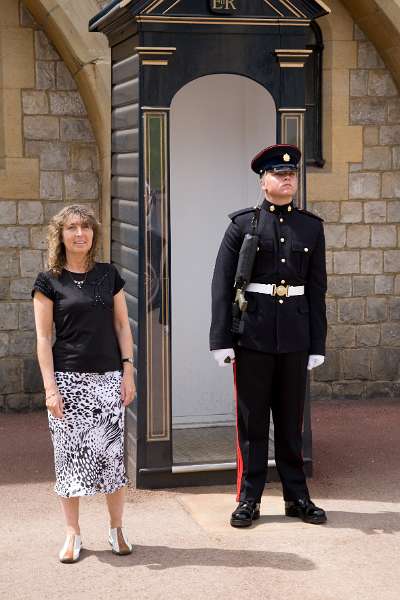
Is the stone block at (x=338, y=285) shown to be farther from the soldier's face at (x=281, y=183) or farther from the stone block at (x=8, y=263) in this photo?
the soldier's face at (x=281, y=183)

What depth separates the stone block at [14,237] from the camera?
24.8ft

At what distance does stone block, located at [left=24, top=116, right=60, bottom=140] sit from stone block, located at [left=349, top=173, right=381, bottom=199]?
83.6 inches

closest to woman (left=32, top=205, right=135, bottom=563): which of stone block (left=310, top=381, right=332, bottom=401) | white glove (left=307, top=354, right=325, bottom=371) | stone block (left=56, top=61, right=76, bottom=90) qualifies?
white glove (left=307, top=354, right=325, bottom=371)

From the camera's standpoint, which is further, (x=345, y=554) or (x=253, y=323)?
(x=253, y=323)

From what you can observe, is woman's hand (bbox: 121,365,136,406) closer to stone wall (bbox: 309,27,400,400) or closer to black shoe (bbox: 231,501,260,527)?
black shoe (bbox: 231,501,260,527)

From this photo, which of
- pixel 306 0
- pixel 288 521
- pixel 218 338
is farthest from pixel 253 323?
pixel 306 0

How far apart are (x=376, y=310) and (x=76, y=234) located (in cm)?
417

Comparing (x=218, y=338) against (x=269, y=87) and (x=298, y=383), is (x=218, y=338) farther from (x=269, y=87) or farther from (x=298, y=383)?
(x=269, y=87)

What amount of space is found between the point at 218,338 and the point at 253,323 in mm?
167

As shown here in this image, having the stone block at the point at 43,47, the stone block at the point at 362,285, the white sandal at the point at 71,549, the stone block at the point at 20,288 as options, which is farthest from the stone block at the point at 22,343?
the white sandal at the point at 71,549

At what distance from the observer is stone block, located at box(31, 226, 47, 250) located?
Result: 299 inches

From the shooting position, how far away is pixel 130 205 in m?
5.59

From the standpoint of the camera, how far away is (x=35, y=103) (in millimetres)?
7520

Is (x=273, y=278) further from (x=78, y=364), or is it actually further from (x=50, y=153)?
(x=50, y=153)
